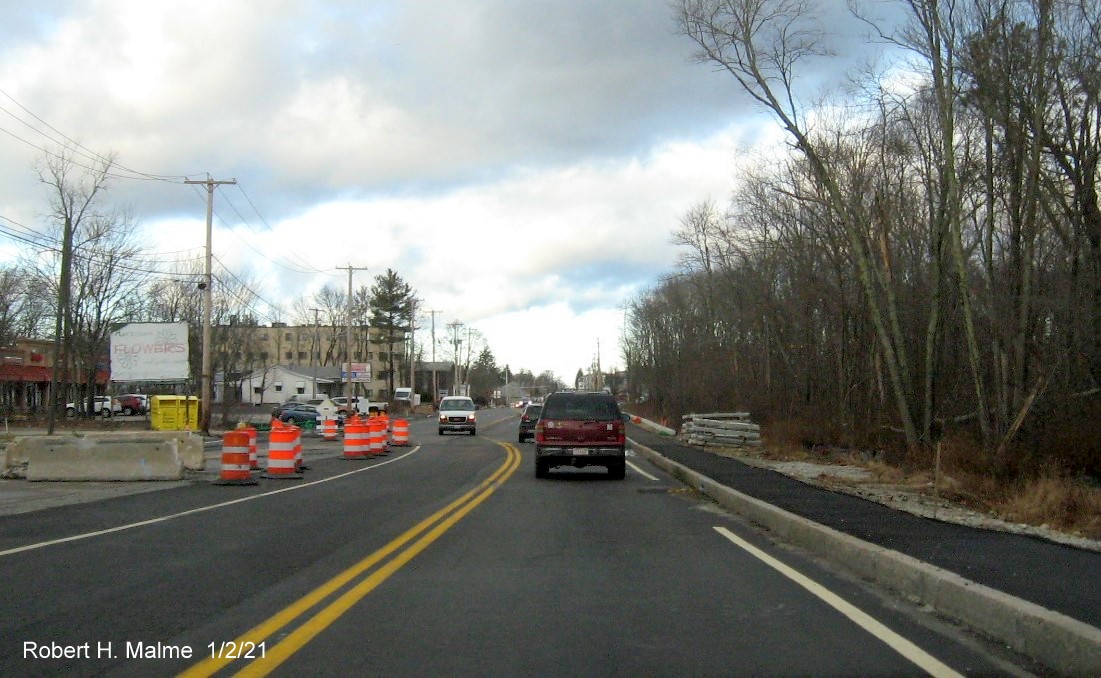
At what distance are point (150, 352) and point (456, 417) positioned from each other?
14.2 metres

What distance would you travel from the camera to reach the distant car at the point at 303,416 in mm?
47759

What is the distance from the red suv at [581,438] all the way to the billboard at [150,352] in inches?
1067

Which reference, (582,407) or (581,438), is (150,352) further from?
(581,438)

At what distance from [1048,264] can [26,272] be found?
161 feet

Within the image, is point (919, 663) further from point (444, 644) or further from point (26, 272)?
point (26, 272)

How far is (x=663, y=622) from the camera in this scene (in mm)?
6969

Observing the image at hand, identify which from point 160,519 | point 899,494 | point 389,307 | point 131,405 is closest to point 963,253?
point 899,494

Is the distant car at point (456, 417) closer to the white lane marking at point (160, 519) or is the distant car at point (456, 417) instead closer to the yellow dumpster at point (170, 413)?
the yellow dumpster at point (170, 413)

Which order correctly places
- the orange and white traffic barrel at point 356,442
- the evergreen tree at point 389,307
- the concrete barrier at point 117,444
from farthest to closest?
the evergreen tree at point 389,307 < the orange and white traffic barrel at point 356,442 < the concrete barrier at point 117,444

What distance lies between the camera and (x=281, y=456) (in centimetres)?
1988

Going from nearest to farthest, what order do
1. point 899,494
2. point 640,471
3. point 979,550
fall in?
point 979,550 → point 899,494 → point 640,471

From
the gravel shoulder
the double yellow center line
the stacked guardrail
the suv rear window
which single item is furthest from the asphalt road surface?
the stacked guardrail

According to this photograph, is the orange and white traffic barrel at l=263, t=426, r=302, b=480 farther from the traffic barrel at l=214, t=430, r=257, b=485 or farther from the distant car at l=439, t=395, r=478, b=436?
the distant car at l=439, t=395, r=478, b=436

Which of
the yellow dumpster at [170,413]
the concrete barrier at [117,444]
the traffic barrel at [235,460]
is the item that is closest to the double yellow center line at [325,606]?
the traffic barrel at [235,460]
